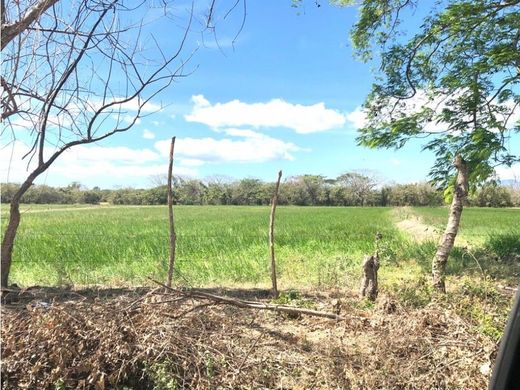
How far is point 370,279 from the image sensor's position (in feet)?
17.6

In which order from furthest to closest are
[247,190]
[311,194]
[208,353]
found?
1. [311,194]
2. [247,190]
3. [208,353]

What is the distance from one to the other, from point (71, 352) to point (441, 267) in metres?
4.06

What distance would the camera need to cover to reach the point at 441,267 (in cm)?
521

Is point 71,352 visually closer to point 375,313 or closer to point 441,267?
point 375,313

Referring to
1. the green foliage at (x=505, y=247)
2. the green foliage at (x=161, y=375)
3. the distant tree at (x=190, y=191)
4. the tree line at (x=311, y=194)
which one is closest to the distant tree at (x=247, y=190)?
the tree line at (x=311, y=194)

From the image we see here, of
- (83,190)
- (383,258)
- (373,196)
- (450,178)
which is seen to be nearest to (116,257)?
(383,258)

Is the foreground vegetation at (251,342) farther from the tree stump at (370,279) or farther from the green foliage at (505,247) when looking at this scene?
the green foliage at (505,247)

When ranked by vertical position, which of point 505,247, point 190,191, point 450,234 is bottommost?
point 505,247

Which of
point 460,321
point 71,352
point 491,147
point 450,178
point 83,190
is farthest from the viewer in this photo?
point 83,190

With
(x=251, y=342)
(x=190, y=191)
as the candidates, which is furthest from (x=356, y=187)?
(x=251, y=342)

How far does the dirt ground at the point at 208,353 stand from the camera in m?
3.20

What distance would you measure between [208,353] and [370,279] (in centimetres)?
261

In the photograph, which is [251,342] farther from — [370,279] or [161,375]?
[370,279]

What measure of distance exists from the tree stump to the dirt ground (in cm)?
129
